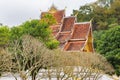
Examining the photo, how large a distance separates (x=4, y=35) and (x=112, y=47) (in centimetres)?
751

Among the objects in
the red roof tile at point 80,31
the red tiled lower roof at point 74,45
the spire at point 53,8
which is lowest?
the red tiled lower roof at point 74,45

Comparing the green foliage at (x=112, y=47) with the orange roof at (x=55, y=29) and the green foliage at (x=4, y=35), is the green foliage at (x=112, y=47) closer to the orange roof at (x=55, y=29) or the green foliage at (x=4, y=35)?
the orange roof at (x=55, y=29)

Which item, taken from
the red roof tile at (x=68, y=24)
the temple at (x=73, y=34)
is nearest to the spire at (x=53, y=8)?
the temple at (x=73, y=34)

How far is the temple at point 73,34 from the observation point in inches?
1150

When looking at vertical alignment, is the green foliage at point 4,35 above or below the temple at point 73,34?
above

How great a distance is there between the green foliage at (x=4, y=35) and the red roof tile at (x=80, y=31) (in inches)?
283

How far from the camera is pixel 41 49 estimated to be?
20.1 metres

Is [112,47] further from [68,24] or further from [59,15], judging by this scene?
[59,15]

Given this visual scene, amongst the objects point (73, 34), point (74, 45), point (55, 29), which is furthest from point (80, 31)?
point (55, 29)

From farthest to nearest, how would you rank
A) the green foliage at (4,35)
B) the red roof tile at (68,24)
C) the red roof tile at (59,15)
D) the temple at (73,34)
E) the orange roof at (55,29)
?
1. the red roof tile at (59,15)
2. the orange roof at (55,29)
3. the red roof tile at (68,24)
4. the temple at (73,34)
5. the green foliage at (4,35)

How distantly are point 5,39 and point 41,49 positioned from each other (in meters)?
4.20

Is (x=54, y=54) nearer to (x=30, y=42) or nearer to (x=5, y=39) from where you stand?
(x=30, y=42)

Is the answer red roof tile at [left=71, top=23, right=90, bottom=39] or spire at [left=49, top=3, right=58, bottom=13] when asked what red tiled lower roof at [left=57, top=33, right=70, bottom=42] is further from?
spire at [left=49, top=3, right=58, bottom=13]

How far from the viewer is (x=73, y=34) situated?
99.6 feet
